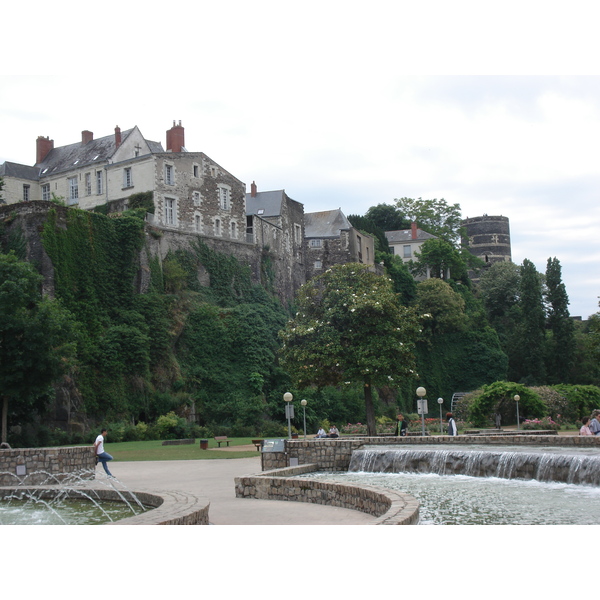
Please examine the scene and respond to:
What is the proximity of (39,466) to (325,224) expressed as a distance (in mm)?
51722

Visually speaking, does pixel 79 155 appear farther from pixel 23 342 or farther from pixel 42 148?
pixel 23 342

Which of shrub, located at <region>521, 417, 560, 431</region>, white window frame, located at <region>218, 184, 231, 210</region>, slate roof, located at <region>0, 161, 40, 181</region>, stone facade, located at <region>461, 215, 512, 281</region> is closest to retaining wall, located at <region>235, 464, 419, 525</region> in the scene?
shrub, located at <region>521, 417, 560, 431</region>

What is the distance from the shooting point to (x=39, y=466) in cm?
1909

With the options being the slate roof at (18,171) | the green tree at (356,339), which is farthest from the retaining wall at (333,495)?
the slate roof at (18,171)

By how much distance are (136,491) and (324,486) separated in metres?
3.52

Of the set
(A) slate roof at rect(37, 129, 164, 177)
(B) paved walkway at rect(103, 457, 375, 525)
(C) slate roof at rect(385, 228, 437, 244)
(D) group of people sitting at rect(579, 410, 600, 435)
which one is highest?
(A) slate roof at rect(37, 129, 164, 177)

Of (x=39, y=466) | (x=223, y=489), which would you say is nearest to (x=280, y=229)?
(x=39, y=466)

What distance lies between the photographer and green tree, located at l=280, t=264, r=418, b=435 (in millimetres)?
31375

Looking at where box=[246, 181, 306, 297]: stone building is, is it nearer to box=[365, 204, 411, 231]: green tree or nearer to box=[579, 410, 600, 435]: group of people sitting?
box=[365, 204, 411, 231]: green tree

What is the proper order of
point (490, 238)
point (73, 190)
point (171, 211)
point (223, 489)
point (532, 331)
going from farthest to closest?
point (490, 238)
point (532, 331)
point (73, 190)
point (171, 211)
point (223, 489)

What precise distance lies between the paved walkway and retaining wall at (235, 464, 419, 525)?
0.21m

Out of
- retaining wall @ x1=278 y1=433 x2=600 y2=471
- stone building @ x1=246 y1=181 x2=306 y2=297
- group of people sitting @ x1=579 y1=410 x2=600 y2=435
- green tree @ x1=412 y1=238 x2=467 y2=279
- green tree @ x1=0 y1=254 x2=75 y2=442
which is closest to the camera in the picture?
retaining wall @ x1=278 y1=433 x2=600 y2=471

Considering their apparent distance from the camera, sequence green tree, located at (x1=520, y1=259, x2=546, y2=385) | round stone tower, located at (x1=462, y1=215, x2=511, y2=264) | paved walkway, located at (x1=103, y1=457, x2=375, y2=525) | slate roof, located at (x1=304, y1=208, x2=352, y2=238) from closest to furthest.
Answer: paved walkway, located at (x1=103, y1=457, x2=375, y2=525) < green tree, located at (x1=520, y1=259, x2=546, y2=385) < slate roof, located at (x1=304, y1=208, x2=352, y2=238) < round stone tower, located at (x1=462, y1=215, x2=511, y2=264)

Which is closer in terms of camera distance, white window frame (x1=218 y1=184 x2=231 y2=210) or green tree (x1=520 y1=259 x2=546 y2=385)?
white window frame (x1=218 y1=184 x2=231 y2=210)
